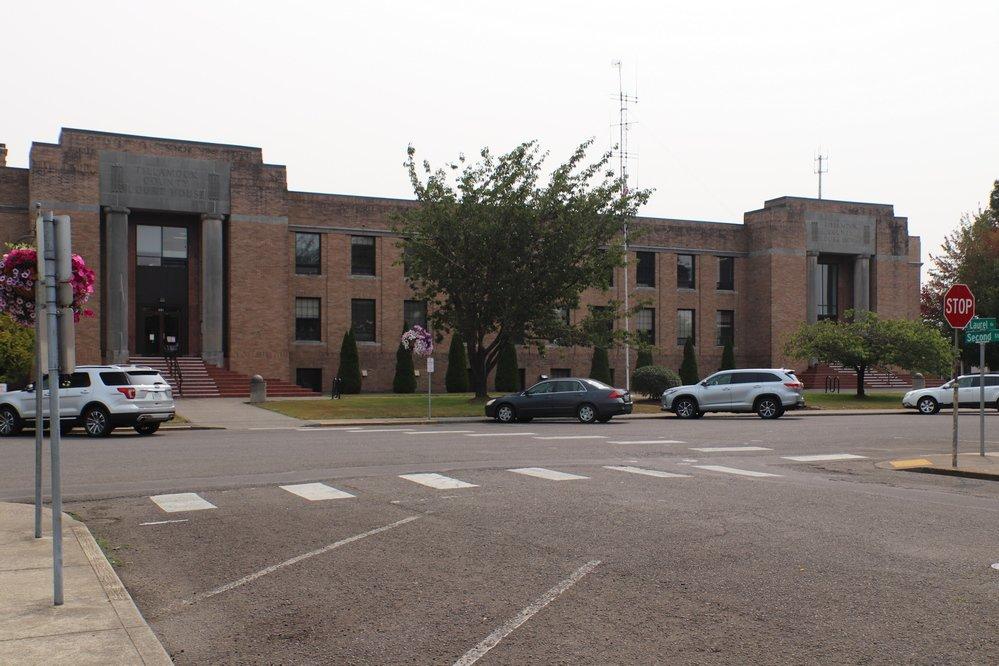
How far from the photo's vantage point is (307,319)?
4950cm

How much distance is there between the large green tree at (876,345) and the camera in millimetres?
44188

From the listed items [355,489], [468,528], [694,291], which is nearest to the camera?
[468,528]

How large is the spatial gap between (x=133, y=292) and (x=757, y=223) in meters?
36.9

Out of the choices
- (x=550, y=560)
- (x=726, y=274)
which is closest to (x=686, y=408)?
(x=550, y=560)

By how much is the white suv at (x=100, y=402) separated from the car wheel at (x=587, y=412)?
39.5ft

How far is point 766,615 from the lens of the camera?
241 inches

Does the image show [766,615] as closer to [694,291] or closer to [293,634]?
[293,634]

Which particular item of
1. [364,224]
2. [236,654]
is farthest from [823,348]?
[236,654]

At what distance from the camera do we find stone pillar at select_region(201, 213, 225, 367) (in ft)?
145

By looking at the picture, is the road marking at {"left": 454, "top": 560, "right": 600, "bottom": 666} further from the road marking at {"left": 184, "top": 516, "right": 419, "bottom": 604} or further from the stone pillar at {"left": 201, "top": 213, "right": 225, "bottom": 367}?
the stone pillar at {"left": 201, "top": 213, "right": 225, "bottom": 367}

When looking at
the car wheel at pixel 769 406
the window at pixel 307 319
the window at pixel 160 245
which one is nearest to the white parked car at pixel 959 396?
the car wheel at pixel 769 406

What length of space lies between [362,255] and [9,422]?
1121 inches

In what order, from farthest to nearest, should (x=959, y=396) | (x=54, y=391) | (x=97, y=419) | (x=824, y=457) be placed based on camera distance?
(x=959, y=396)
(x=97, y=419)
(x=824, y=457)
(x=54, y=391)

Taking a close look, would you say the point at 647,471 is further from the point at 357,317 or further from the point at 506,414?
the point at 357,317
